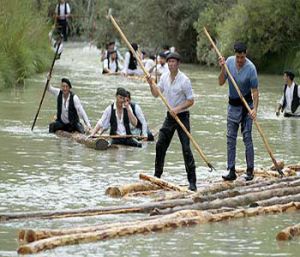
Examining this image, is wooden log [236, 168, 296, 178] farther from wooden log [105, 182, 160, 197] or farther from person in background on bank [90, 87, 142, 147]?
person in background on bank [90, 87, 142, 147]

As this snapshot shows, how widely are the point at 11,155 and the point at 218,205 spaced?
6223 millimetres

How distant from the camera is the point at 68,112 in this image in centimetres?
2027

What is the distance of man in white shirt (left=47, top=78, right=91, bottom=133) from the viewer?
65.8ft

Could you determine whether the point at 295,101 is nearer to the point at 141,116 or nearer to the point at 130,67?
the point at 141,116

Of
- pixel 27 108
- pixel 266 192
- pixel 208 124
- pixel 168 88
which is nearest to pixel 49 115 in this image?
pixel 27 108

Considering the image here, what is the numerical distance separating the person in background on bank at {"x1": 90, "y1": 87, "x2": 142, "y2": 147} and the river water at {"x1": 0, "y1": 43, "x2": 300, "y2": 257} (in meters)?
0.39

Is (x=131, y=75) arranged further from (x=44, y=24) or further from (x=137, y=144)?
(x=137, y=144)

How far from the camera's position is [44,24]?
4019 cm

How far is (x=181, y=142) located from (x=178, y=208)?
251cm

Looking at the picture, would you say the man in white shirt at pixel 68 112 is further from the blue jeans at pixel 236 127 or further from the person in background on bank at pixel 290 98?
the person in background on bank at pixel 290 98

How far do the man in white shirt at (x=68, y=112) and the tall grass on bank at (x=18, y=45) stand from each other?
8.30 m

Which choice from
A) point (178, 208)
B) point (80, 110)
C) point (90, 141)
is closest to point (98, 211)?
point (178, 208)

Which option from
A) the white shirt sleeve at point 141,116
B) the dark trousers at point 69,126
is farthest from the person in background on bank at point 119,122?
the dark trousers at point 69,126

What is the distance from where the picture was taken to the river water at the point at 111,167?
1091cm
